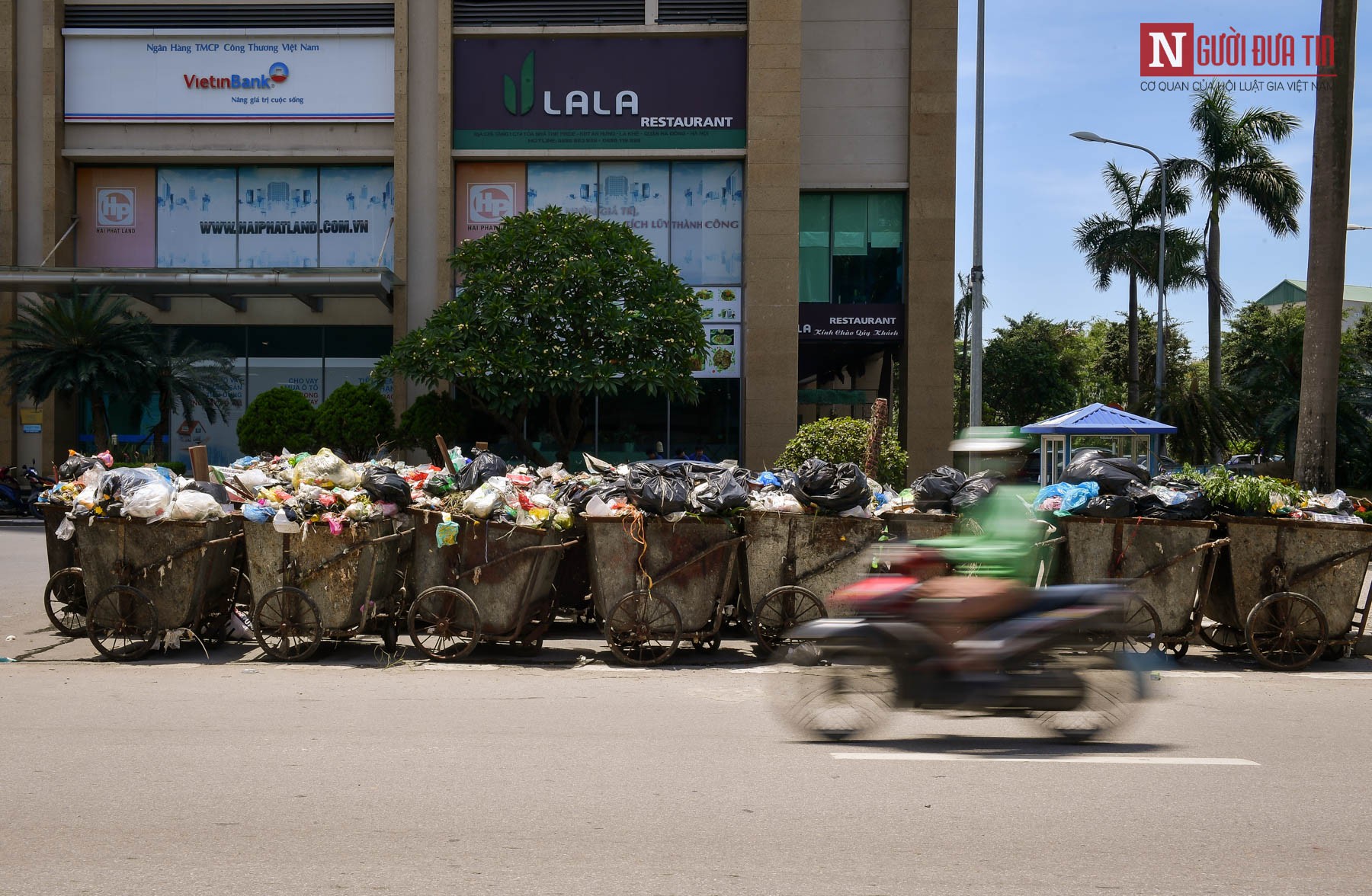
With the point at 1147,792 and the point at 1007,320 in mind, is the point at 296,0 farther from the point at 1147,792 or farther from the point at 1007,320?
the point at 1007,320

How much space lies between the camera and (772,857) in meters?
4.00

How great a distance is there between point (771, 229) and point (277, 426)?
40.8 feet

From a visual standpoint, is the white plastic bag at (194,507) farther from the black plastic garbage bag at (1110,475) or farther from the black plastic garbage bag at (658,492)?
the black plastic garbage bag at (1110,475)

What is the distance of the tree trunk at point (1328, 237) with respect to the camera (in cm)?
1308

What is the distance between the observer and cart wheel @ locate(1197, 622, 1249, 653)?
891 centimetres

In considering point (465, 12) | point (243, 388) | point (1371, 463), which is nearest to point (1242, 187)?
point (1371, 463)

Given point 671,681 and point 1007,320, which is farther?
point 1007,320

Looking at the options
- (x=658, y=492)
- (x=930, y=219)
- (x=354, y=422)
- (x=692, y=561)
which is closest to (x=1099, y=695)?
(x=692, y=561)

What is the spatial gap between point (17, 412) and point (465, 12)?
50.6ft

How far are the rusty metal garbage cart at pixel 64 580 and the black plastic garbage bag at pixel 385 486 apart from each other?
8.27 ft

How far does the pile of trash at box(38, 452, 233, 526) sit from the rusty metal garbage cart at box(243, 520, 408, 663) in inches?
17.5

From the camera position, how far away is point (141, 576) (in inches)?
330

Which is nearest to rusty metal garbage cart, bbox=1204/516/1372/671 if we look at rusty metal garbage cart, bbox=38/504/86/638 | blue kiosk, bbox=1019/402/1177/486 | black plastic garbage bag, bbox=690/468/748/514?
black plastic garbage bag, bbox=690/468/748/514

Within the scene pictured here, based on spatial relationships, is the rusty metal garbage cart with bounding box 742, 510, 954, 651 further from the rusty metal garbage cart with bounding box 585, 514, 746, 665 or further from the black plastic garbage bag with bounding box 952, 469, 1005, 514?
the black plastic garbage bag with bounding box 952, 469, 1005, 514
